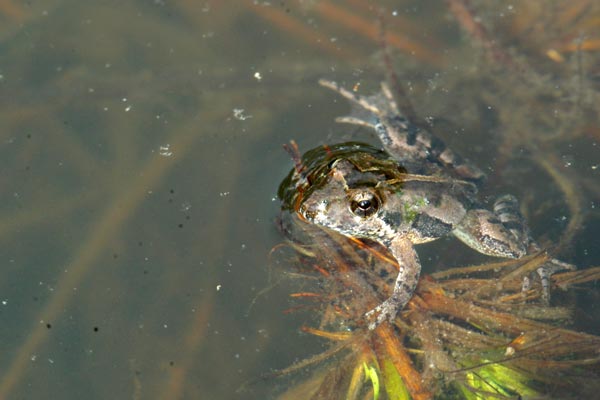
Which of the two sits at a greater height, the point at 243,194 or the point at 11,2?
the point at 11,2

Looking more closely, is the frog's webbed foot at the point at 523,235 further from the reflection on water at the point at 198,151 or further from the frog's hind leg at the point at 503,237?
the reflection on water at the point at 198,151

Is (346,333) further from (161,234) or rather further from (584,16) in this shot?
(584,16)

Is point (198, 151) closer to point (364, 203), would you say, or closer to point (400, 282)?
point (364, 203)

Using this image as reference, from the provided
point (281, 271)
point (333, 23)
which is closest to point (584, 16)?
point (333, 23)

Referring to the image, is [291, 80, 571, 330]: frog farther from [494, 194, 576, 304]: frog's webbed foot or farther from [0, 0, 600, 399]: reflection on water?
[0, 0, 600, 399]: reflection on water

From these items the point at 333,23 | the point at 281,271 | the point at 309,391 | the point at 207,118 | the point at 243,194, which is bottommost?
the point at 309,391

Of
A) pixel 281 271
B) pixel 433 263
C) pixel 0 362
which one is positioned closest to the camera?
pixel 0 362

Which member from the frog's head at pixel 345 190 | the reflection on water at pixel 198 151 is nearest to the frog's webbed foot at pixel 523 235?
the reflection on water at pixel 198 151

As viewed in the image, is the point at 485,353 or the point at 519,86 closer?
the point at 485,353

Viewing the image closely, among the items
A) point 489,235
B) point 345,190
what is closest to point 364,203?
point 345,190
